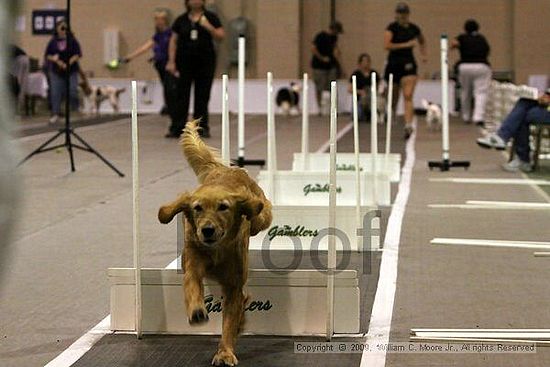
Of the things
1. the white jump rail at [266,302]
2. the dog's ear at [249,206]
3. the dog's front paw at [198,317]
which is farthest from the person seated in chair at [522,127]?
the dog's front paw at [198,317]

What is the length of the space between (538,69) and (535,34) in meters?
0.77

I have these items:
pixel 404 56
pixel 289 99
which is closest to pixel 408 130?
pixel 404 56

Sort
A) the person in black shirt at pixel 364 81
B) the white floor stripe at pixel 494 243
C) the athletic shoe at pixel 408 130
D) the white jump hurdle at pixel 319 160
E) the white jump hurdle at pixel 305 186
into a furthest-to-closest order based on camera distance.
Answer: the person in black shirt at pixel 364 81 < the athletic shoe at pixel 408 130 < the white jump hurdle at pixel 319 160 < the white jump hurdle at pixel 305 186 < the white floor stripe at pixel 494 243

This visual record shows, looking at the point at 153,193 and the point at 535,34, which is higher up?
the point at 535,34

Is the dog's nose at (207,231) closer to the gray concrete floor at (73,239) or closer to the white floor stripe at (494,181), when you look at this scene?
the gray concrete floor at (73,239)

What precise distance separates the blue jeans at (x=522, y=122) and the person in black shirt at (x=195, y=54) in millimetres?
4821

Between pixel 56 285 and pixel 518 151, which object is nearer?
pixel 56 285

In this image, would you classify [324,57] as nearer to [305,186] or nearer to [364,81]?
[364,81]

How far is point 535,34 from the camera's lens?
25375 mm

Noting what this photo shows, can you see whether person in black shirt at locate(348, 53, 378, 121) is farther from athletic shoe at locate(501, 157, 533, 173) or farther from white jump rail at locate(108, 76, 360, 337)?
white jump rail at locate(108, 76, 360, 337)

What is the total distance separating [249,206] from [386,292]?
1808 mm

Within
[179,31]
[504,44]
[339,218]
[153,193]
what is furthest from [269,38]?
[339,218]

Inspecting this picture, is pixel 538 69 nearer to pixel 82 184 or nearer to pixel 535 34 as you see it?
pixel 535 34

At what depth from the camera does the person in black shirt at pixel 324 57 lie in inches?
947
